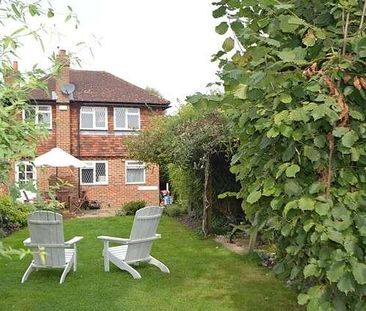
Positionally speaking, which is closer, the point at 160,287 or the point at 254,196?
the point at 254,196

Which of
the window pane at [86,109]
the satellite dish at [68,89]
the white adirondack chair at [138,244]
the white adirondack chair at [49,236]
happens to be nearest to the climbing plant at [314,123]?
the white adirondack chair at [49,236]

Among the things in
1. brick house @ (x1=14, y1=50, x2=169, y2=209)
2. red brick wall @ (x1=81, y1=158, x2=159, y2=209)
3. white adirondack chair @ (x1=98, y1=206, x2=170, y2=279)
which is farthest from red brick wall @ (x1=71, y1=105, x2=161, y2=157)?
white adirondack chair @ (x1=98, y1=206, x2=170, y2=279)

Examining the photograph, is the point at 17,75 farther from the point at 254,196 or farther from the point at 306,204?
the point at 306,204

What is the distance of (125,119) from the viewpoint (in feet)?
73.2

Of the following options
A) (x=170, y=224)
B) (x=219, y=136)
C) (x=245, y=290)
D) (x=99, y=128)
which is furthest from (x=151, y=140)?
(x=245, y=290)

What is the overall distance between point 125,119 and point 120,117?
10.0 inches

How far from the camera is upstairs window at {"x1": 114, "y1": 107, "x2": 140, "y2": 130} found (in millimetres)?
22188

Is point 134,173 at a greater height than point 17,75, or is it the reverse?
point 17,75

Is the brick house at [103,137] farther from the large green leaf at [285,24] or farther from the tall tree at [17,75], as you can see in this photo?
the large green leaf at [285,24]

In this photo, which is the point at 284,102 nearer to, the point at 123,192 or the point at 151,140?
the point at 151,140

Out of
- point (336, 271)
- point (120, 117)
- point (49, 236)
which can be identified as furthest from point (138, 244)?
point (120, 117)

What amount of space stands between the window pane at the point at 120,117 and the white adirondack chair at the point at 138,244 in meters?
15.6

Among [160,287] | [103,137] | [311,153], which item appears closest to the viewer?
[311,153]

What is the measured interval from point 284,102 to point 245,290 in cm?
418
